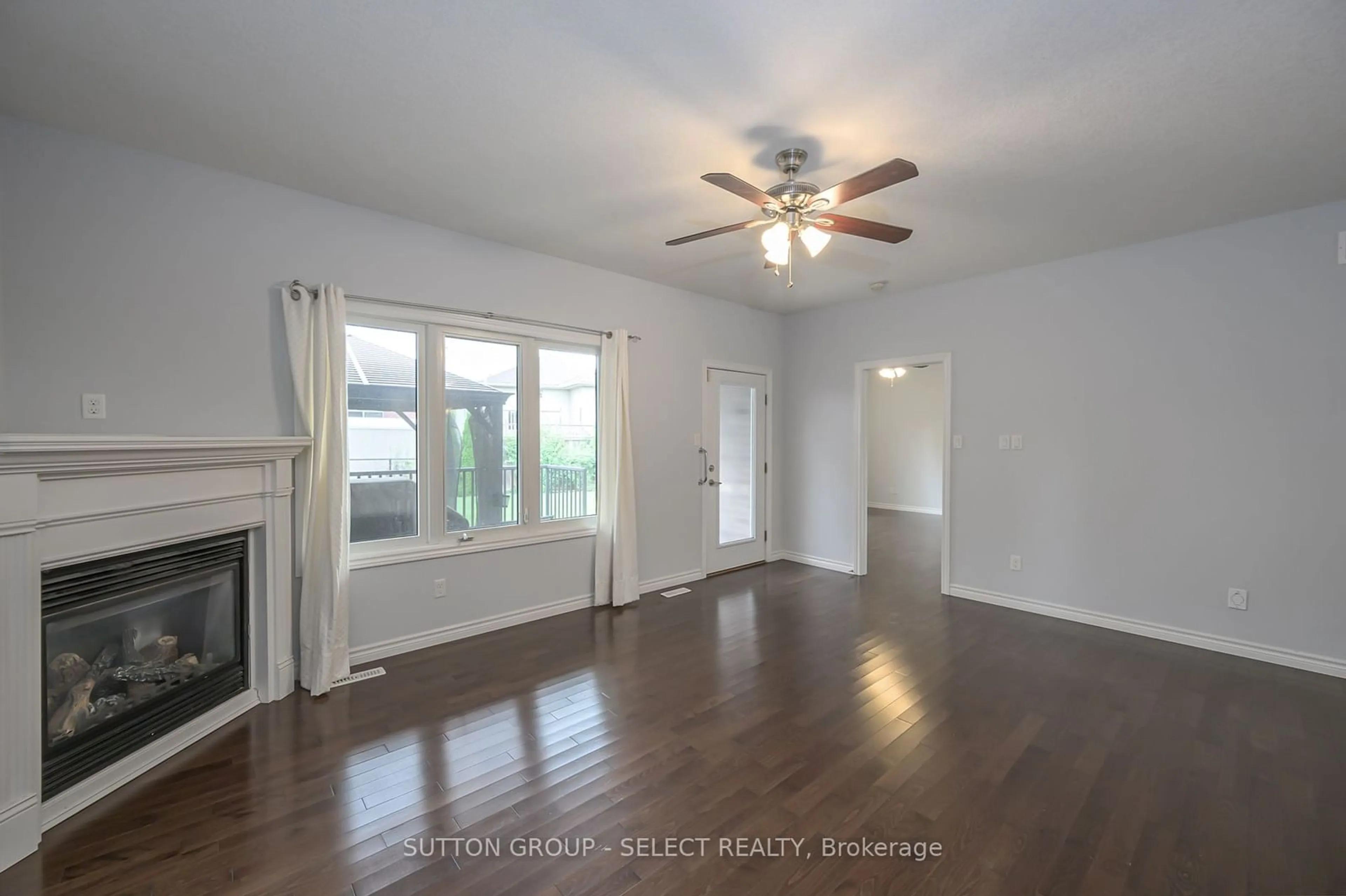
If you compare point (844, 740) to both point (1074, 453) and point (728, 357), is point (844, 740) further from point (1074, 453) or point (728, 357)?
point (728, 357)

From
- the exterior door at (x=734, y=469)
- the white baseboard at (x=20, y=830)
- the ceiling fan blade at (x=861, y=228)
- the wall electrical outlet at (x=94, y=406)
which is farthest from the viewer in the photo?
the exterior door at (x=734, y=469)

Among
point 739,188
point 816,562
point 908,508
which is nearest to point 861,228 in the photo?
point 739,188

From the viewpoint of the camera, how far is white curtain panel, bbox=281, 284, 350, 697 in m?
2.96

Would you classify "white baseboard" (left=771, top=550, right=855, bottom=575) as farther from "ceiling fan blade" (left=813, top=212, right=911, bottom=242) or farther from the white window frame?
"ceiling fan blade" (left=813, top=212, right=911, bottom=242)

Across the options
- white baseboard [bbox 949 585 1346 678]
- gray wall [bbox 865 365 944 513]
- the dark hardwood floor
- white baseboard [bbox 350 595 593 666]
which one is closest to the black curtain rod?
white baseboard [bbox 350 595 593 666]

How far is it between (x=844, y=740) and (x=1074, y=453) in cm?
304

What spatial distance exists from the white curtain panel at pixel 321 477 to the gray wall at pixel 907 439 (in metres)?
7.93

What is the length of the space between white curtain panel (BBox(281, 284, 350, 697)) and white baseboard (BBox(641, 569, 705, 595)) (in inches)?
92.6

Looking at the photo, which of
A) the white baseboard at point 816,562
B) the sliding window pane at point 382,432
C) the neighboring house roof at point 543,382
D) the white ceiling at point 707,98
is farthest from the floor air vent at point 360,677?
the white baseboard at point 816,562

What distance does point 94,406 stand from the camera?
98.3 inches

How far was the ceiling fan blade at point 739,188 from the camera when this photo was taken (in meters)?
2.10

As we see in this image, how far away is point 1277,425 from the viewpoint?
3344 millimetres

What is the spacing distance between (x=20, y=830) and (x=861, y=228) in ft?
12.8

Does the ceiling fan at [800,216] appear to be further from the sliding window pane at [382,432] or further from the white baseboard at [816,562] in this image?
the white baseboard at [816,562]
